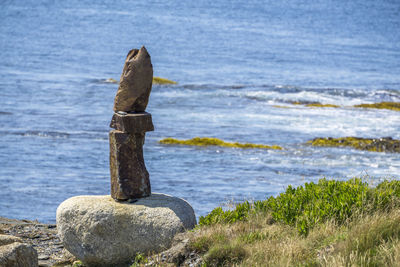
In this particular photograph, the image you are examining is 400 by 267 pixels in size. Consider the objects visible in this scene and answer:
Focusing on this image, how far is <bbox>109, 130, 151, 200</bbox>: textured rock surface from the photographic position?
12.4 metres

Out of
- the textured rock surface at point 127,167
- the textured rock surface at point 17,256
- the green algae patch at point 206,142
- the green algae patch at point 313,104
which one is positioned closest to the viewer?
the textured rock surface at point 17,256

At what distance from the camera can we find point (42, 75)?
56.6 meters

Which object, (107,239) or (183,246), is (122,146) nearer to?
(107,239)

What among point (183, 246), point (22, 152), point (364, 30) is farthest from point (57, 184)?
point (364, 30)

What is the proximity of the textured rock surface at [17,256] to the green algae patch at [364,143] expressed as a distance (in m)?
19.9

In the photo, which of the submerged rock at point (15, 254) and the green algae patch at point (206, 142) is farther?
the green algae patch at point (206, 142)

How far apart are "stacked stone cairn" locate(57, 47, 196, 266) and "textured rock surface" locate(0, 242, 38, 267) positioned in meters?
0.96

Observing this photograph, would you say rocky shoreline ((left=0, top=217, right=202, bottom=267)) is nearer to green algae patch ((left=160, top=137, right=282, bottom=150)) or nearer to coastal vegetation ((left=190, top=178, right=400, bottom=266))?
coastal vegetation ((left=190, top=178, right=400, bottom=266))

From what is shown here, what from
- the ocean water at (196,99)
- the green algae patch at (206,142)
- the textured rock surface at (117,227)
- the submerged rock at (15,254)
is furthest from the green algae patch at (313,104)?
the submerged rock at (15,254)

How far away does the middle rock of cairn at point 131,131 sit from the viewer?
487 inches

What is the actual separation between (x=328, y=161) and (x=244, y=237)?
16.1m

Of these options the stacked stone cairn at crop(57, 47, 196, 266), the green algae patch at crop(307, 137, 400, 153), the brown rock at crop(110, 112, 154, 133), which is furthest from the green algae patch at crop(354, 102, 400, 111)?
the brown rock at crop(110, 112, 154, 133)

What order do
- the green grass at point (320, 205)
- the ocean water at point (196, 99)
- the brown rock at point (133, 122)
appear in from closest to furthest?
the green grass at point (320, 205), the brown rock at point (133, 122), the ocean water at point (196, 99)

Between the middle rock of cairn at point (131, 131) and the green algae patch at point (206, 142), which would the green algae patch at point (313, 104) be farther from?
the middle rock of cairn at point (131, 131)
